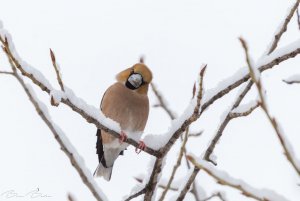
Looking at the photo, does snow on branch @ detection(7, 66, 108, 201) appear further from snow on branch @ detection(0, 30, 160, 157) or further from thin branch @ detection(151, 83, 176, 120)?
thin branch @ detection(151, 83, 176, 120)

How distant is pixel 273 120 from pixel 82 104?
1690mm

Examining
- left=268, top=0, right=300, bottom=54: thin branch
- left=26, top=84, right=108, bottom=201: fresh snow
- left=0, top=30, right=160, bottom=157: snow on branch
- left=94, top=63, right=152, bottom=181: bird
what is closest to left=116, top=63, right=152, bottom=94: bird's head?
left=94, top=63, right=152, bottom=181: bird

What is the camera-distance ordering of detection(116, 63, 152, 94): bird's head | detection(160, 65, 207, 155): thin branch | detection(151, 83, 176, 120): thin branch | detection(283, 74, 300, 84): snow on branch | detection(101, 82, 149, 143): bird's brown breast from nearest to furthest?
detection(160, 65, 207, 155): thin branch → detection(283, 74, 300, 84): snow on branch → detection(151, 83, 176, 120): thin branch → detection(101, 82, 149, 143): bird's brown breast → detection(116, 63, 152, 94): bird's head

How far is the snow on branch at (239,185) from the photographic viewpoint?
1394 millimetres

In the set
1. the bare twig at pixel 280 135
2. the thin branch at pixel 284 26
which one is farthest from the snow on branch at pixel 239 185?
the thin branch at pixel 284 26

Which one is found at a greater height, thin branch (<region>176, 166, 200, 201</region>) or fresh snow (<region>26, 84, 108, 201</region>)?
fresh snow (<region>26, 84, 108, 201</region>)

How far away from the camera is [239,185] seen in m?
1.41

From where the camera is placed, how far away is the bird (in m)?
5.11

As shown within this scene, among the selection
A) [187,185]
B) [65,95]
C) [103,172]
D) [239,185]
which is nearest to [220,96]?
[187,185]

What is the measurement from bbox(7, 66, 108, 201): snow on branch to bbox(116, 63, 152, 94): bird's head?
2.73 m

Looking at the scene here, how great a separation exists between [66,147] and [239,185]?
1.28m

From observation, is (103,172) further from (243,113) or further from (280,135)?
(280,135)

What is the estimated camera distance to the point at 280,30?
2.99m

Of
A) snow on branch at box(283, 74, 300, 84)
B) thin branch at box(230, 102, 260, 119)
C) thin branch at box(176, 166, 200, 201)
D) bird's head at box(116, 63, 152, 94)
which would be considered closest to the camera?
snow on branch at box(283, 74, 300, 84)
